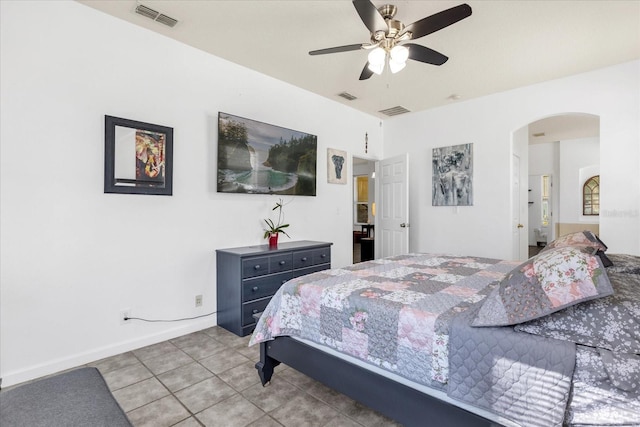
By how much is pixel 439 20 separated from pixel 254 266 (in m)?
2.47

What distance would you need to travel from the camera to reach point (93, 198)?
2520mm

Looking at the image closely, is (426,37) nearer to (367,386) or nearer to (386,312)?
(386,312)

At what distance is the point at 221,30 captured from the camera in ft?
9.31

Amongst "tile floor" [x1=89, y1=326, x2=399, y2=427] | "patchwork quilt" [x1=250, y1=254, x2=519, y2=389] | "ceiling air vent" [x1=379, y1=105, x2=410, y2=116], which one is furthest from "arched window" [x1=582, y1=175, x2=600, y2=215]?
"tile floor" [x1=89, y1=326, x2=399, y2=427]

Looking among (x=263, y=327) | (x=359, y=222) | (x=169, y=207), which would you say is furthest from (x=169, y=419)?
(x=359, y=222)

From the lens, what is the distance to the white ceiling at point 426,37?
250 cm

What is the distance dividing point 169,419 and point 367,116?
4.76 m

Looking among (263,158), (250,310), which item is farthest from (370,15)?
(250,310)

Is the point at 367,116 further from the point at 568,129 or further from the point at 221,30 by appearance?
the point at 568,129

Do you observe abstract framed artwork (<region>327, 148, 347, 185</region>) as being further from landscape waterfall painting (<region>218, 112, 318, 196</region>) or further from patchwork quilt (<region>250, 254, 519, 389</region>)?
patchwork quilt (<region>250, 254, 519, 389</region>)

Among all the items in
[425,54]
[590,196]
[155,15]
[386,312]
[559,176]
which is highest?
[155,15]

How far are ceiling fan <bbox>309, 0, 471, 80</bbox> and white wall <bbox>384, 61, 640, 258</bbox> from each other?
7.67 ft

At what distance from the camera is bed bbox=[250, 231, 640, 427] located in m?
1.11

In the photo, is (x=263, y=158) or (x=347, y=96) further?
(x=347, y=96)
